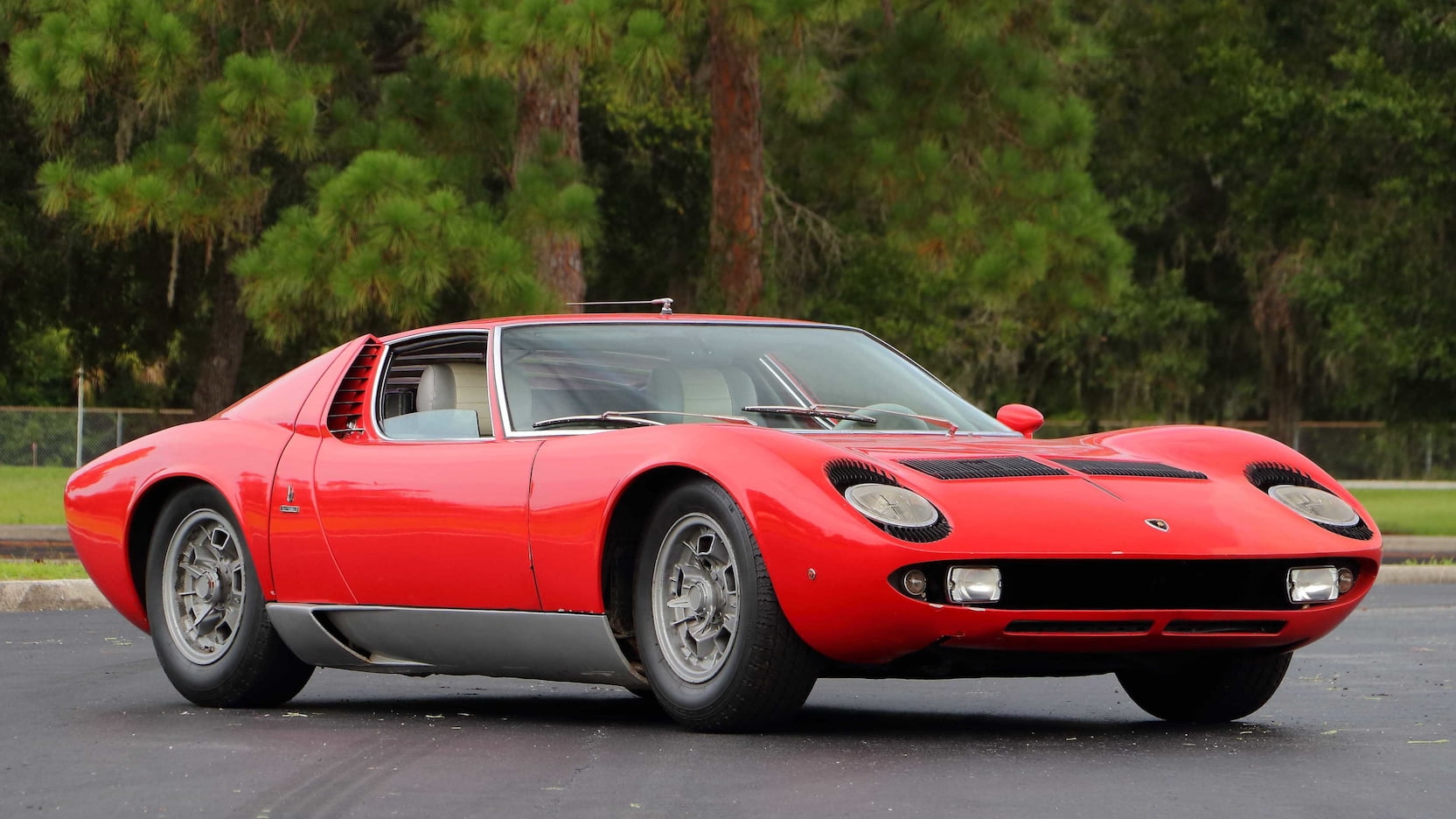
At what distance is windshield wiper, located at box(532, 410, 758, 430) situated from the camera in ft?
23.3

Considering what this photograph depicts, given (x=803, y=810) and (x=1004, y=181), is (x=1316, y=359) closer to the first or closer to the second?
(x=1004, y=181)

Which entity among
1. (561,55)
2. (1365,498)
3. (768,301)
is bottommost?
(1365,498)

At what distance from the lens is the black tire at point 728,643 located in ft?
20.2

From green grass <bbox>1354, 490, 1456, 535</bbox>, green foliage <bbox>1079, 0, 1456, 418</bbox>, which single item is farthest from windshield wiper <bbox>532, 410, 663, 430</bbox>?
green foliage <bbox>1079, 0, 1456, 418</bbox>

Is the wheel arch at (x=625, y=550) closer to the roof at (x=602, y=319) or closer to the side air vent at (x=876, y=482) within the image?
the side air vent at (x=876, y=482)

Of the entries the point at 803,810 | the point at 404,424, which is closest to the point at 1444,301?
the point at 404,424

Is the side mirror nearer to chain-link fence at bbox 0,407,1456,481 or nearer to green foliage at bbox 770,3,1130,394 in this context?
green foliage at bbox 770,3,1130,394

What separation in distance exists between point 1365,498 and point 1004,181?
21131 millimetres

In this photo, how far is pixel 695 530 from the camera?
6453mm

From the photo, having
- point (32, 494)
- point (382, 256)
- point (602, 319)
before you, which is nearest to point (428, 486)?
point (602, 319)

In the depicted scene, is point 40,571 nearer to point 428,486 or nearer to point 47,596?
point 47,596

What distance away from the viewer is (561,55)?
18531 millimetres

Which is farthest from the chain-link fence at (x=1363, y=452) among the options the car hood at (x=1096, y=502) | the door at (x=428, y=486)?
the car hood at (x=1096, y=502)

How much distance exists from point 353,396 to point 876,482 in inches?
103
